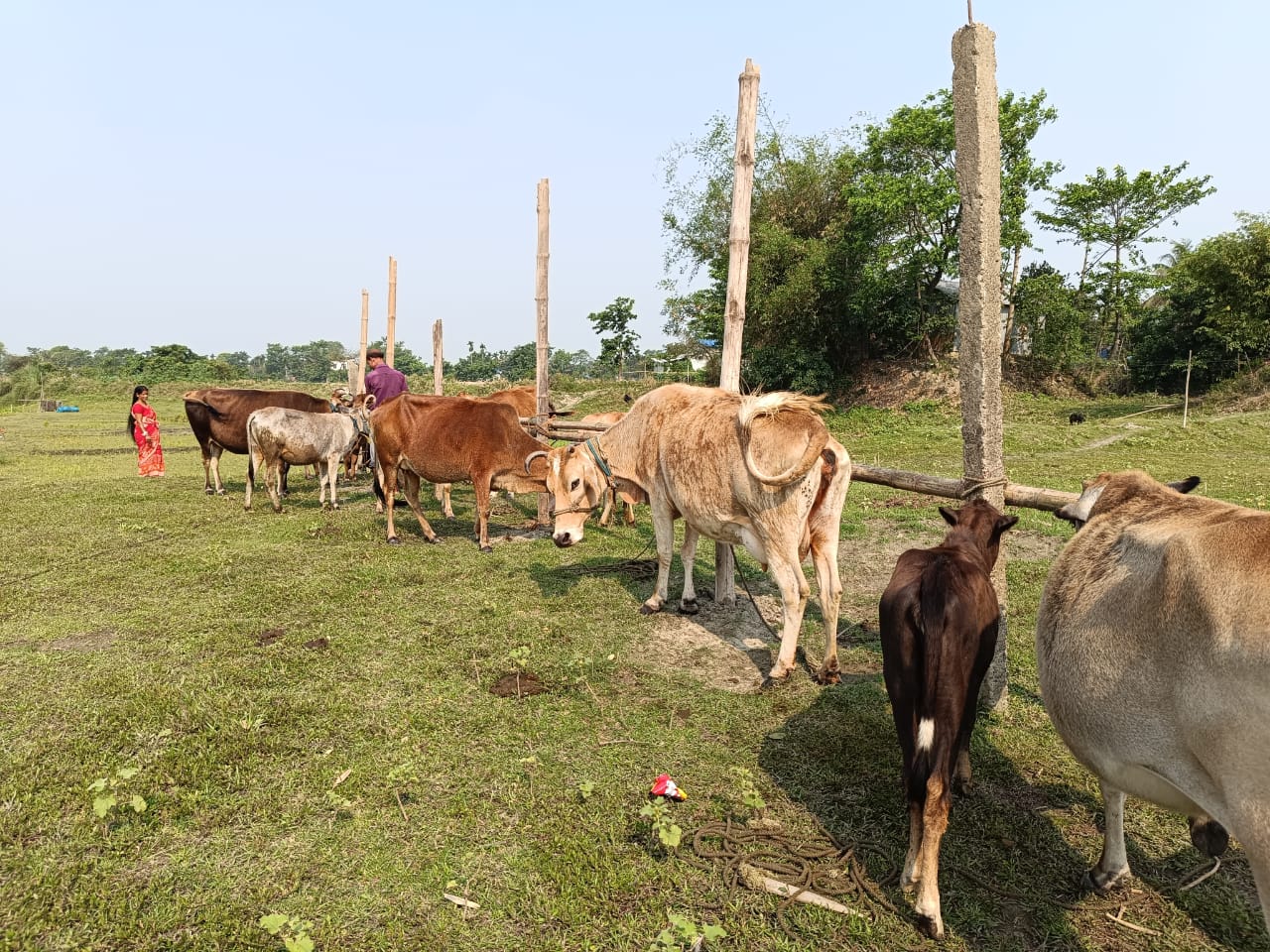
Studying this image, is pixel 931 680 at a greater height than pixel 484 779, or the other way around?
pixel 931 680

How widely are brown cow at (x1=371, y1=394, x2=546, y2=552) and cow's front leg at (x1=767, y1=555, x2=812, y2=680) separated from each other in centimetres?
482

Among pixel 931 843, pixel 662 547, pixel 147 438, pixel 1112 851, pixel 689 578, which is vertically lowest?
pixel 1112 851

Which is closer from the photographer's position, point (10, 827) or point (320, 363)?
point (10, 827)

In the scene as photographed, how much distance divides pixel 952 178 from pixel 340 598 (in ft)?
84.3

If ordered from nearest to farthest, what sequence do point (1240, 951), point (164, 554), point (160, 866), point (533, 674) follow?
point (1240, 951) → point (160, 866) → point (533, 674) → point (164, 554)

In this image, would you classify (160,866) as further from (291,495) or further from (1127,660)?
(291,495)

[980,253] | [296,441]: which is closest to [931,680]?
[980,253]

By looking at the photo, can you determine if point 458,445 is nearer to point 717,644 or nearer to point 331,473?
point 331,473

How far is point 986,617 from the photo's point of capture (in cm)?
335

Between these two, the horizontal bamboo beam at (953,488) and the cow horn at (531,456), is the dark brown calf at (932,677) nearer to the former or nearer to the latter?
the horizontal bamboo beam at (953,488)

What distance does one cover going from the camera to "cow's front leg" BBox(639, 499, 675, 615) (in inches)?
260

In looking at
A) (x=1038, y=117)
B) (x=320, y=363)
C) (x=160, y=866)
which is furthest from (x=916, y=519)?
(x=320, y=363)

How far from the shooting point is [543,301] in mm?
10367

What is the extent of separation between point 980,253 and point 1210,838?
3.25 m
